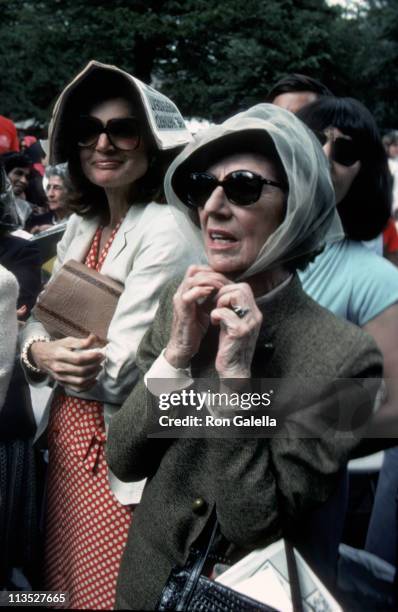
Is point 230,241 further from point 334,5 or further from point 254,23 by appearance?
point 334,5

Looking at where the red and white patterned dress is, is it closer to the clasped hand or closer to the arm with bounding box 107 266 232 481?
the arm with bounding box 107 266 232 481

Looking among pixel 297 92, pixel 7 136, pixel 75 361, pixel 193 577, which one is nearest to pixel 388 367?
pixel 193 577

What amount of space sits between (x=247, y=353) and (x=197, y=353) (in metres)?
0.21

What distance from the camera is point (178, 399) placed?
149cm

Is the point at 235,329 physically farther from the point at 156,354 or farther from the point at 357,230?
the point at 357,230

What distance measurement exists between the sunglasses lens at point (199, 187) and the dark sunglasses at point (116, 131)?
0.61 metres

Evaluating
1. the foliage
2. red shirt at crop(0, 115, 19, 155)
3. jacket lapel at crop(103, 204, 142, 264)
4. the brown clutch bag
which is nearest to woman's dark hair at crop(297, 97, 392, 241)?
jacket lapel at crop(103, 204, 142, 264)

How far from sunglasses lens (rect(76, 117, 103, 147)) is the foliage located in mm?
16509

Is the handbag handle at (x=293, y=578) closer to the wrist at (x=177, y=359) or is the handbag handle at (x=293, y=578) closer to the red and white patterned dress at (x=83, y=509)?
the wrist at (x=177, y=359)

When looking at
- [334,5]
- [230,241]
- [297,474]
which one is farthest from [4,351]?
[334,5]

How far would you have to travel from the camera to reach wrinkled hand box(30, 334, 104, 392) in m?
1.92

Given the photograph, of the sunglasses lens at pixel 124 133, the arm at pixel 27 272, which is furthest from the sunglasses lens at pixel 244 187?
the arm at pixel 27 272

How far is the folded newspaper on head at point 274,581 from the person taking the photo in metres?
1.30

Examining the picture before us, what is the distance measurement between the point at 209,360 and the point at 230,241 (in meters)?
0.26
